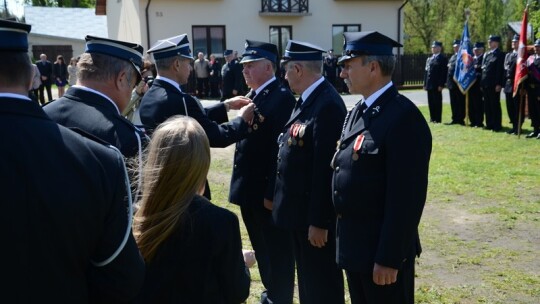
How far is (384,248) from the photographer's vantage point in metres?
2.96

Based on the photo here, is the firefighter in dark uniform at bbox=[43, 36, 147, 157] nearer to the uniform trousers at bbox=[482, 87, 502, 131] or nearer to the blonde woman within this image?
the blonde woman

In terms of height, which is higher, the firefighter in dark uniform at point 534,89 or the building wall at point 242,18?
the building wall at point 242,18

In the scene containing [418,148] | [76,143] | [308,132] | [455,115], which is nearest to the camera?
[76,143]

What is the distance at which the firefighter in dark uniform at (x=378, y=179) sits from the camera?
293cm

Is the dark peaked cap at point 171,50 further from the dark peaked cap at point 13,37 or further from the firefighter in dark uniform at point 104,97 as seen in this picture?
the dark peaked cap at point 13,37

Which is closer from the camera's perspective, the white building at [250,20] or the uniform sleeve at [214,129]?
the uniform sleeve at [214,129]

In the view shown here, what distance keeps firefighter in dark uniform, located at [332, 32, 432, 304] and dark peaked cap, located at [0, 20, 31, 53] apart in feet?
6.07

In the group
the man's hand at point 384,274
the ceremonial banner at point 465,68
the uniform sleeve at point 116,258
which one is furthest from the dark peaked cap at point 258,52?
the ceremonial banner at point 465,68

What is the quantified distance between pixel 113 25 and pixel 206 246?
120 feet

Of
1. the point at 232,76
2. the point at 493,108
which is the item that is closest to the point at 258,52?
the point at 493,108

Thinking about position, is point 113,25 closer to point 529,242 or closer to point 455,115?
point 455,115

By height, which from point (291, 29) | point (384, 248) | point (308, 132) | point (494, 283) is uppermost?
point (291, 29)

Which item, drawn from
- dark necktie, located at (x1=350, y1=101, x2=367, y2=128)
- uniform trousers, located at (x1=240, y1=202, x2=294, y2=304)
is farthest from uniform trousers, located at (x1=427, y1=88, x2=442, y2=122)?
dark necktie, located at (x1=350, y1=101, x2=367, y2=128)

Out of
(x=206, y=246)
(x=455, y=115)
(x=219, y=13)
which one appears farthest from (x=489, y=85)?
(x=219, y=13)
